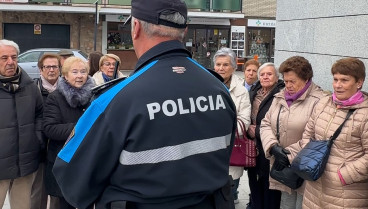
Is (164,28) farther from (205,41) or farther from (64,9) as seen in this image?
(205,41)

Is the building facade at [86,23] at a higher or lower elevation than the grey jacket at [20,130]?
higher

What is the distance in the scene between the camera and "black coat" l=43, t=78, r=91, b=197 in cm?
373

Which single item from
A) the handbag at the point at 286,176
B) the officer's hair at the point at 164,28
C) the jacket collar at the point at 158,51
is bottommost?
the handbag at the point at 286,176

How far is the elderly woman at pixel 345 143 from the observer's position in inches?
123

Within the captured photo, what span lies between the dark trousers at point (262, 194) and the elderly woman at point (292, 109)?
1.36ft

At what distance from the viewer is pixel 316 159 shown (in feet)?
10.5

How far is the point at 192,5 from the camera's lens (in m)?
23.1

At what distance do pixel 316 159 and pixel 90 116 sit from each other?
6.81ft

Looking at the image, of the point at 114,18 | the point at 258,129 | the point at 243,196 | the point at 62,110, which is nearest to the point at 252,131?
the point at 258,129

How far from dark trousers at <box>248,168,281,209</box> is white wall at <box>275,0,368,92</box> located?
1.43 metres

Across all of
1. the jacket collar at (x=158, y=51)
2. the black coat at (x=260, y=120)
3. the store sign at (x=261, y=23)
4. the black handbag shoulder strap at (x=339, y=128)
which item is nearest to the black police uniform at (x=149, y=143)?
the jacket collar at (x=158, y=51)

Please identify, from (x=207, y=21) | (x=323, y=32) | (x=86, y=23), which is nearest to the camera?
(x=323, y=32)

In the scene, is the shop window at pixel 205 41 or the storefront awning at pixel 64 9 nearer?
the storefront awning at pixel 64 9

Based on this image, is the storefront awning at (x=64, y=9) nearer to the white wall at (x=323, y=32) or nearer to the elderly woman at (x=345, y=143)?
the white wall at (x=323, y=32)
